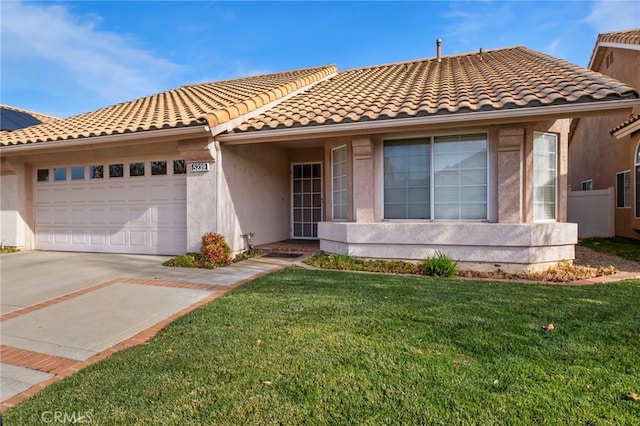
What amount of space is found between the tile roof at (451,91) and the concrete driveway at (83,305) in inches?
151

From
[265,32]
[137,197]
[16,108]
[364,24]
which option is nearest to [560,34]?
[364,24]

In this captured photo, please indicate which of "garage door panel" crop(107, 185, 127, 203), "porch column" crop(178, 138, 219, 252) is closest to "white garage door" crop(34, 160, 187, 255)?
"garage door panel" crop(107, 185, 127, 203)

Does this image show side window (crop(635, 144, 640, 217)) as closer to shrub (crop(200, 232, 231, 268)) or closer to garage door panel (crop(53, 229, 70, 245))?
shrub (crop(200, 232, 231, 268))

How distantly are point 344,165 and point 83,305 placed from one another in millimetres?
6065

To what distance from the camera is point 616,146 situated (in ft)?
45.8

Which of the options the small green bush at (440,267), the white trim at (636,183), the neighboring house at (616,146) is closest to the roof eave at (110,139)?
the small green bush at (440,267)

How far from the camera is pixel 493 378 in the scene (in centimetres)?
296

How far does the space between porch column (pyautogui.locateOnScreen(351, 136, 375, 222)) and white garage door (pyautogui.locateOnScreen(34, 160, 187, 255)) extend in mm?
4606

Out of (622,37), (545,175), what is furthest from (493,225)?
(622,37)

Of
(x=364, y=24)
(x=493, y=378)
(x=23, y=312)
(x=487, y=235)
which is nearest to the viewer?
(x=493, y=378)

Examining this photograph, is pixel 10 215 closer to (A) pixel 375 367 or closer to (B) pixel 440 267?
(B) pixel 440 267

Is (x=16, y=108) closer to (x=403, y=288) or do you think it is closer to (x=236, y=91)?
(x=236, y=91)

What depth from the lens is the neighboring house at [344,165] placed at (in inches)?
282

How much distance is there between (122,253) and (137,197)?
173 cm
